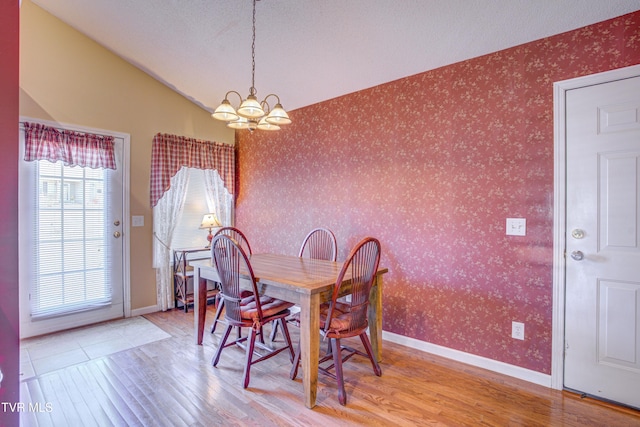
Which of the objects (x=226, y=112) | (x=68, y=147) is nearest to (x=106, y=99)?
(x=68, y=147)

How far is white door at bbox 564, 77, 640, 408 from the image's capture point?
188cm

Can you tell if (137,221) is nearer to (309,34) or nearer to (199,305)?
(199,305)

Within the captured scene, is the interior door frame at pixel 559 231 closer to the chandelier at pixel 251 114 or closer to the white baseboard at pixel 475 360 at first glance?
the white baseboard at pixel 475 360

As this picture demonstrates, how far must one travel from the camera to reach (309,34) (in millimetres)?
2580

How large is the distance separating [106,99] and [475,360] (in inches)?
167

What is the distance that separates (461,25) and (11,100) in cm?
248

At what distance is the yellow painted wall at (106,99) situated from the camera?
2.87 meters

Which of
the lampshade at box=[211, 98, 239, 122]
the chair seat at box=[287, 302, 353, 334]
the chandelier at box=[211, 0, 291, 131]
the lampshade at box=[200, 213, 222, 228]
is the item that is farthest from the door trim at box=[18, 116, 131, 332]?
the chair seat at box=[287, 302, 353, 334]

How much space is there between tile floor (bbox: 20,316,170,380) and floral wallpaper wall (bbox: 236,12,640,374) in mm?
2089

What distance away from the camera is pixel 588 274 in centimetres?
202

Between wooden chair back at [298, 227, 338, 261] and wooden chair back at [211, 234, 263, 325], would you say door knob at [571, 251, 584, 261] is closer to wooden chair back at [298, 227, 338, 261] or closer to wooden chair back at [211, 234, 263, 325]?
wooden chair back at [298, 227, 338, 261]

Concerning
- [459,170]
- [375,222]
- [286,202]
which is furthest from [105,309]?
[459,170]

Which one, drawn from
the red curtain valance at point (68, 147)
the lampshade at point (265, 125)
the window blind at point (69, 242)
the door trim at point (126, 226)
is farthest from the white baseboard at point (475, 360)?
the red curtain valance at point (68, 147)

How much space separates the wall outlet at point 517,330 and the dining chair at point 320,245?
1.48 meters
